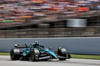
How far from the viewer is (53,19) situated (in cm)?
1255

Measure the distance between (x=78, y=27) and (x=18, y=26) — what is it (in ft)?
14.4

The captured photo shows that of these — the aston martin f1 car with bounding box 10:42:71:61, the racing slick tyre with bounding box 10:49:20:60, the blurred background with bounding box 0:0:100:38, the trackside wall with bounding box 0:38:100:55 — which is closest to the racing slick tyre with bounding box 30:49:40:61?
the aston martin f1 car with bounding box 10:42:71:61

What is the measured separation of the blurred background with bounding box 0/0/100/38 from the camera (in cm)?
1112

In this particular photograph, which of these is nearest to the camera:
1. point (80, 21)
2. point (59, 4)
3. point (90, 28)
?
point (90, 28)

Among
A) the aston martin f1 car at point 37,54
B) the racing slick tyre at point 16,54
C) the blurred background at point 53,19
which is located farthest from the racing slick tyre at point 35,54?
the blurred background at point 53,19

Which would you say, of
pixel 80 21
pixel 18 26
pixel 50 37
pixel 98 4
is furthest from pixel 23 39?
pixel 98 4

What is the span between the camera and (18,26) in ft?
45.1

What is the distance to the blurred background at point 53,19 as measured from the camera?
36.5 ft

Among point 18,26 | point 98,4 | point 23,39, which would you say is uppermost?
point 98,4

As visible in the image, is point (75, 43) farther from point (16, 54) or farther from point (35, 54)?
point (35, 54)

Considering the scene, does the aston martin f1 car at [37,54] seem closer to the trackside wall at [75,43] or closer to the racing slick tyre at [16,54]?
the racing slick tyre at [16,54]

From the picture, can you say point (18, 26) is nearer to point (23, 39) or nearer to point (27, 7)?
point (23, 39)

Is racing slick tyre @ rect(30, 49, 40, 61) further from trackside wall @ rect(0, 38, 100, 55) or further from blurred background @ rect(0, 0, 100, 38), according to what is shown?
trackside wall @ rect(0, 38, 100, 55)

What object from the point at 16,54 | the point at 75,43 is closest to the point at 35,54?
the point at 16,54
